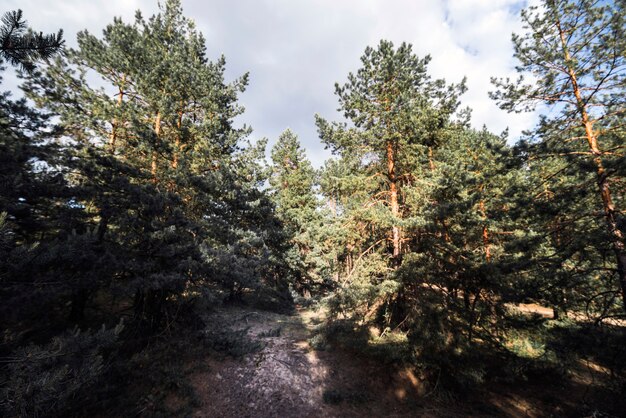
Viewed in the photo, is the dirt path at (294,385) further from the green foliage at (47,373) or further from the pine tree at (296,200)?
the pine tree at (296,200)

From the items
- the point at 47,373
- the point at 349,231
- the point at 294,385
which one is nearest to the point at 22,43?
the point at 47,373

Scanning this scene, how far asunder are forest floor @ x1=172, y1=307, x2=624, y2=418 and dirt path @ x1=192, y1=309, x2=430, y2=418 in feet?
0.10

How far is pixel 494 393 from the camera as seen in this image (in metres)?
10.2

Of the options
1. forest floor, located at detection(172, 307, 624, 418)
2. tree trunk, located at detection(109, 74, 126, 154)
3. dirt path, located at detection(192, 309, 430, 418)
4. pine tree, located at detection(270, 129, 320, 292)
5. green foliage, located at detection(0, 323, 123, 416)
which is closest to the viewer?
green foliage, located at detection(0, 323, 123, 416)

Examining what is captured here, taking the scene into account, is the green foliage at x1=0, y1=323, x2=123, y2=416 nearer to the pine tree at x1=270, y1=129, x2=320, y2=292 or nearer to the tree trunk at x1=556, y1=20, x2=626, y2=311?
the tree trunk at x1=556, y1=20, x2=626, y2=311

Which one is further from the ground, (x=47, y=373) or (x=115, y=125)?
(x=115, y=125)

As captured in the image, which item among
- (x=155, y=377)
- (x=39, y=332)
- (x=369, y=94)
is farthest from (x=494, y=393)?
(x=39, y=332)

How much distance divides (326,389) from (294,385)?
1.37 metres

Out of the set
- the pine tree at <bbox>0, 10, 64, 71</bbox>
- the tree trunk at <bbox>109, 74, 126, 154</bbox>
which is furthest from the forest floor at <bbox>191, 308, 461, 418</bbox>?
the tree trunk at <bbox>109, 74, 126, 154</bbox>

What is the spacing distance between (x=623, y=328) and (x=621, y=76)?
6.84 m

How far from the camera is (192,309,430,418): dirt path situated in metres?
8.31

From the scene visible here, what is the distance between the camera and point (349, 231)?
438 inches

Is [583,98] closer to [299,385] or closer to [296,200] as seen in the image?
[299,385]

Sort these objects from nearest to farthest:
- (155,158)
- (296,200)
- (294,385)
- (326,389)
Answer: (294,385) → (326,389) → (155,158) → (296,200)
